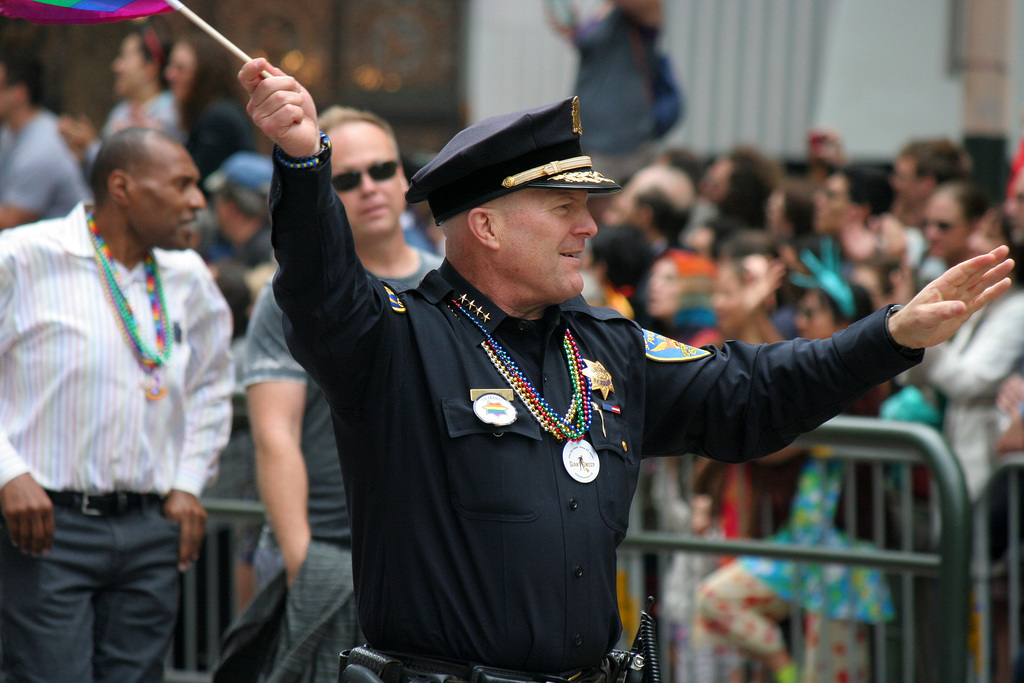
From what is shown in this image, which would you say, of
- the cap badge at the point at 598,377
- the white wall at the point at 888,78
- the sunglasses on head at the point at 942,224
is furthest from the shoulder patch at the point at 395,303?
the white wall at the point at 888,78

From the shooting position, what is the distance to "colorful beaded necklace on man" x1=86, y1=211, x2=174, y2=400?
382 cm

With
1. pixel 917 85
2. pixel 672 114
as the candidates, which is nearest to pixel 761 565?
pixel 672 114

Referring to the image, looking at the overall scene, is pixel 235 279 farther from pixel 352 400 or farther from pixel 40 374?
pixel 352 400

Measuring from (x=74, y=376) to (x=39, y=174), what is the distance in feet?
13.7

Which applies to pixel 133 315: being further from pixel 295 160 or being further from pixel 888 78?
pixel 888 78

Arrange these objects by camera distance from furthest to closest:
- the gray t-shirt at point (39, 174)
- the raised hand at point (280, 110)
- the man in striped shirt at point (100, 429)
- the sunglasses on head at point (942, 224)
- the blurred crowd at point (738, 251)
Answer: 1. the gray t-shirt at point (39, 174)
2. the sunglasses on head at point (942, 224)
3. the blurred crowd at point (738, 251)
4. the man in striped shirt at point (100, 429)
5. the raised hand at point (280, 110)

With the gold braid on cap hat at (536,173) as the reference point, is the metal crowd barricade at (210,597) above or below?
below

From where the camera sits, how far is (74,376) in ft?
12.3

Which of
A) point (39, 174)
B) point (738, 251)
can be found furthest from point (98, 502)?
point (39, 174)

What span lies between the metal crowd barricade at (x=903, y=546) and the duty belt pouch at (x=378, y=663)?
7.43 ft

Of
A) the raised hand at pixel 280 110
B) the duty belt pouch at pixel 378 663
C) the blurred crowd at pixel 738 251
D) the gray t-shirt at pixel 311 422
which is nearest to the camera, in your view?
the raised hand at pixel 280 110

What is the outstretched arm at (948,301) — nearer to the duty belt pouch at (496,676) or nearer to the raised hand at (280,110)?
the duty belt pouch at (496,676)

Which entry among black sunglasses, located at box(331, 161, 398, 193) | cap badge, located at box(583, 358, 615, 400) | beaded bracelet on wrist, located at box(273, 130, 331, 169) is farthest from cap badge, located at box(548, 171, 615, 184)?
black sunglasses, located at box(331, 161, 398, 193)

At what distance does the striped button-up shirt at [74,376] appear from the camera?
3.71 metres
